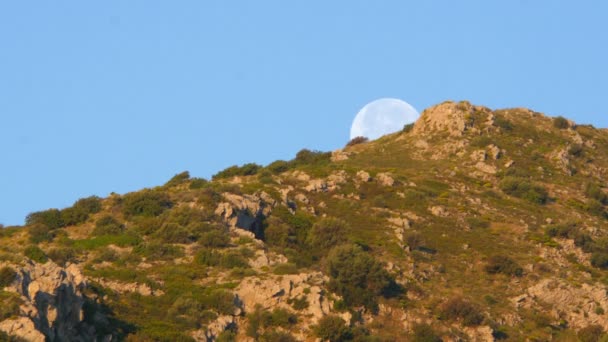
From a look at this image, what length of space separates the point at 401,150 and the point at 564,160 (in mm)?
18378

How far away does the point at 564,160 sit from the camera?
416ft

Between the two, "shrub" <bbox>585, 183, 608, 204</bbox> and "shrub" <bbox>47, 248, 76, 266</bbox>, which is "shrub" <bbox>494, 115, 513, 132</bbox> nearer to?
"shrub" <bbox>585, 183, 608, 204</bbox>

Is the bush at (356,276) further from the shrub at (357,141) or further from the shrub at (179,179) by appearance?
the shrub at (357,141)

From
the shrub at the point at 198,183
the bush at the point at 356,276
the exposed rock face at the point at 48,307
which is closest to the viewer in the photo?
the exposed rock face at the point at 48,307

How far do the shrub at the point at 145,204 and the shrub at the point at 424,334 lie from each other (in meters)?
27.0

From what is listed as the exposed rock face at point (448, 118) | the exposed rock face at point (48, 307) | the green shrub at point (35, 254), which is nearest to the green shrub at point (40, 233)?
the green shrub at point (35, 254)

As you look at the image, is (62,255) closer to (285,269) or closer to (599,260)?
(285,269)

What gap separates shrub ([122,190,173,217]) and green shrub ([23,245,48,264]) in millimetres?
15571

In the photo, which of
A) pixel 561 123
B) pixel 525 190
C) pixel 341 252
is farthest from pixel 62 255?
pixel 561 123

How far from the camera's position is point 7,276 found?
6100 centimetres

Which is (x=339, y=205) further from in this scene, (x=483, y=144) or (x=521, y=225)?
(x=483, y=144)

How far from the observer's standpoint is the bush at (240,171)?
404 ft

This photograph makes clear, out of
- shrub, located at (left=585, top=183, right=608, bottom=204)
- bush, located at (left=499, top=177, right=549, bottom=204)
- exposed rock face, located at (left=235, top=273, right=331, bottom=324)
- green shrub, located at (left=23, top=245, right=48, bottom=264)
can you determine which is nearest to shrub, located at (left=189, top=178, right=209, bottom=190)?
bush, located at (left=499, top=177, right=549, bottom=204)

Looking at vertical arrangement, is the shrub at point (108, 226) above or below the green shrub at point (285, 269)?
above
